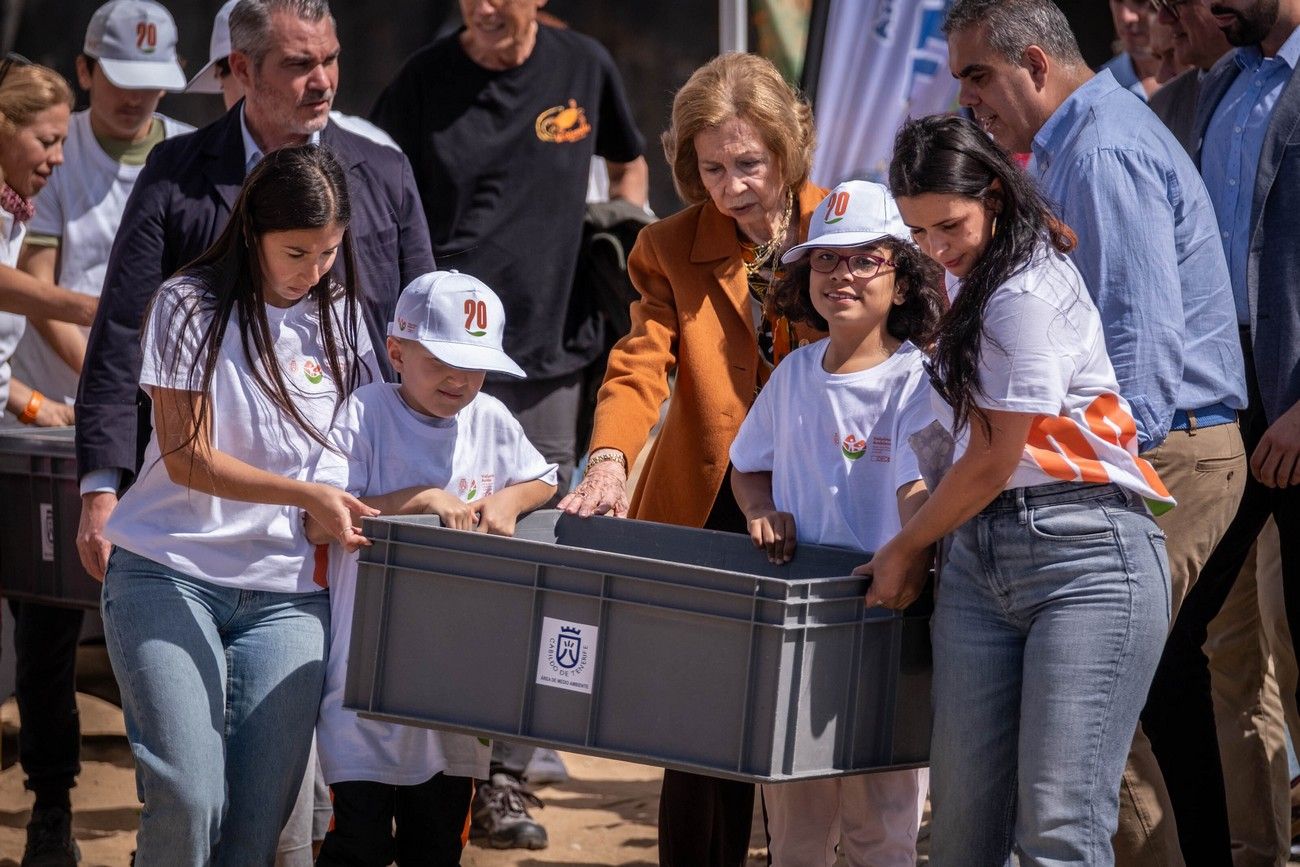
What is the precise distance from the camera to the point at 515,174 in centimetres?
564

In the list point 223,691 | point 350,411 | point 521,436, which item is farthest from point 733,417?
point 223,691

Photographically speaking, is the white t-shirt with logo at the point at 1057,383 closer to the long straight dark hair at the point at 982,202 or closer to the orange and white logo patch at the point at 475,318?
the long straight dark hair at the point at 982,202

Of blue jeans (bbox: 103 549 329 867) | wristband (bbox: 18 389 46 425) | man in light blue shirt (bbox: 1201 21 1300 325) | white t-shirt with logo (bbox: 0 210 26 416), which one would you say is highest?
man in light blue shirt (bbox: 1201 21 1300 325)

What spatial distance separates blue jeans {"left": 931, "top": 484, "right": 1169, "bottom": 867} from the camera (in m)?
3.05

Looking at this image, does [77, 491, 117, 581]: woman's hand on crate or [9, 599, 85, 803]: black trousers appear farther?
[9, 599, 85, 803]: black trousers

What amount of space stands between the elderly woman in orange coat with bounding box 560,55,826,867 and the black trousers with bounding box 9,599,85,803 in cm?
195

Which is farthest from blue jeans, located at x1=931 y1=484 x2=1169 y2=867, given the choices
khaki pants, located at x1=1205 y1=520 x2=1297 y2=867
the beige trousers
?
khaki pants, located at x1=1205 y1=520 x2=1297 y2=867

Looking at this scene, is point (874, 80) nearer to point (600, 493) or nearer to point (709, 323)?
point (709, 323)

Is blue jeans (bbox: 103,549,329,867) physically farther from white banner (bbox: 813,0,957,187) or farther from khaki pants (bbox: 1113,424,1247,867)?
white banner (bbox: 813,0,957,187)

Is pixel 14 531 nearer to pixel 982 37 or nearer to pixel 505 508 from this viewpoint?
pixel 505 508

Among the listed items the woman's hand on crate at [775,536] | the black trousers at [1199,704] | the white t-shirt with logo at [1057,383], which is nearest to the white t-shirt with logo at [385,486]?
the woman's hand on crate at [775,536]

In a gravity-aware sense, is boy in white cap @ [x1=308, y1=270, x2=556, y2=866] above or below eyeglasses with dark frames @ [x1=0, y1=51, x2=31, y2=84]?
below

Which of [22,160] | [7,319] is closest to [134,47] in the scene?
[22,160]

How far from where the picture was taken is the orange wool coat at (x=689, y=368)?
13.3 feet
